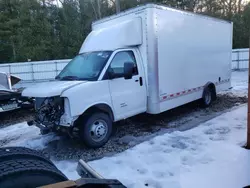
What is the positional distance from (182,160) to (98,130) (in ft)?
6.09

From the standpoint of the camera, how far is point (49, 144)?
551 cm

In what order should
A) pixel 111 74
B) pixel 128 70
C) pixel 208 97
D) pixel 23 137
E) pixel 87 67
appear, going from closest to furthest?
1. pixel 111 74
2. pixel 128 70
3. pixel 87 67
4. pixel 23 137
5. pixel 208 97

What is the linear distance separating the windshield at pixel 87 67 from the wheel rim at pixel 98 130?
947mm

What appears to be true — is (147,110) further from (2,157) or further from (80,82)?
(2,157)

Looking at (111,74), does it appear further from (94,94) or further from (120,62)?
(94,94)

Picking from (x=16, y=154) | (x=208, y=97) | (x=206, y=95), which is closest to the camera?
(x=16, y=154)

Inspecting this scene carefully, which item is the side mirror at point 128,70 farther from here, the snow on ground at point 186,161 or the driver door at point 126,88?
the snow on ground at point 186,161

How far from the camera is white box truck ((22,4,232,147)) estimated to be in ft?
15.8

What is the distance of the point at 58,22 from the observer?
92.1ft

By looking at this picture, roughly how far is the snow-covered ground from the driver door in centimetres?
95

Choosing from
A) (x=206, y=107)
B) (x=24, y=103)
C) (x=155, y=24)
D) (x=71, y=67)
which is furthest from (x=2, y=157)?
(x=206, y=107)

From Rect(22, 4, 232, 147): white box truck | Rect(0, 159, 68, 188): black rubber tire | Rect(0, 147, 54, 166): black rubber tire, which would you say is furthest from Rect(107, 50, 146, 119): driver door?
Rect(0, 159, 68, 188): black rubber tire

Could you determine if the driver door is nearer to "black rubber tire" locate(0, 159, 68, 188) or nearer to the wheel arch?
the wheel arch

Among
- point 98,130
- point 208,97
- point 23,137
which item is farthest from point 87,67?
point 208,97
